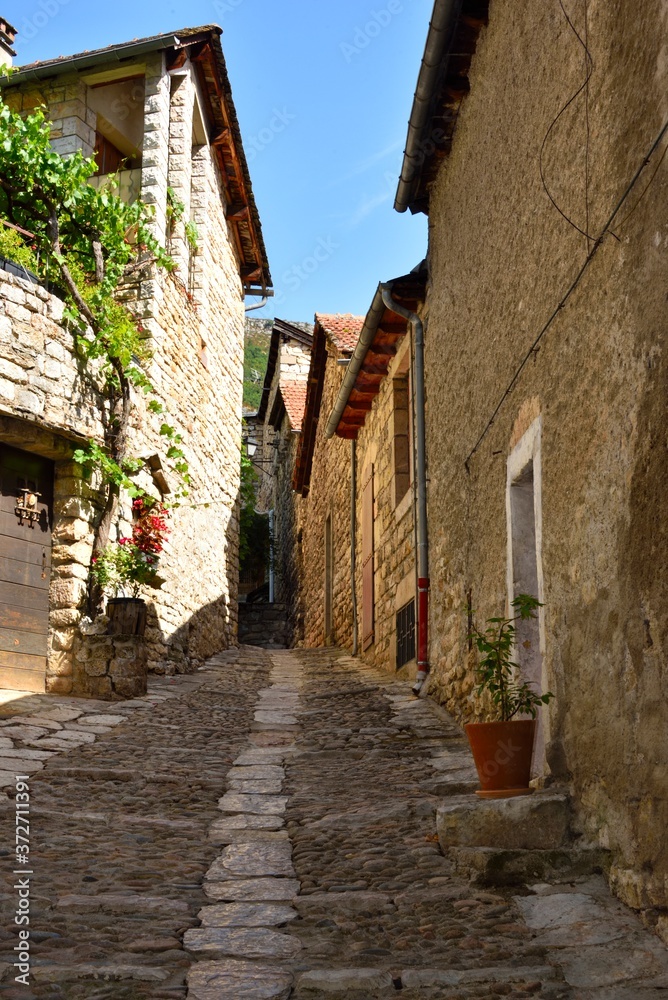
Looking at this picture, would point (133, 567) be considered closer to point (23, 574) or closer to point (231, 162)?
point (23, 574)

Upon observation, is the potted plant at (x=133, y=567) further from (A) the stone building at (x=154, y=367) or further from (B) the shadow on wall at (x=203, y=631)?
(B) the shadow on wall at (x=203, y=631)

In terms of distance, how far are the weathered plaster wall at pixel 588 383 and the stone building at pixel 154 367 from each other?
3.39 metres

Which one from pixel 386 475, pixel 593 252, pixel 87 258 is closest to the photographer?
pixel 593 252

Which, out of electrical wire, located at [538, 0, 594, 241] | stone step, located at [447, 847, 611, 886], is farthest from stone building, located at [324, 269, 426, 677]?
stone step, located at [447, 847, 611, 886]

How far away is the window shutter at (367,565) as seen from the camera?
34.4ft

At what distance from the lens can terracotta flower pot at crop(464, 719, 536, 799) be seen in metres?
3.86

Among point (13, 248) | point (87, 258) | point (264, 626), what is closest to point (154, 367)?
point (87, 258)

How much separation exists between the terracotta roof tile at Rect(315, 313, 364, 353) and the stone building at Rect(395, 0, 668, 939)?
5268 mm

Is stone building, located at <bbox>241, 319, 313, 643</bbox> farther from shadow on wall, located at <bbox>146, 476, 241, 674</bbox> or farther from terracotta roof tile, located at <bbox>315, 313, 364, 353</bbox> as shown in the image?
terracotta roof tile, located at <bbox>315, 313, 364, 353</bbox>

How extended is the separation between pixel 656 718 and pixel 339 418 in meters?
8.52

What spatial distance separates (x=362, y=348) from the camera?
9.09 metres

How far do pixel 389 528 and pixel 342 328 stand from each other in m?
4.43

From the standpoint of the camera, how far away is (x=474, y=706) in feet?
18.9

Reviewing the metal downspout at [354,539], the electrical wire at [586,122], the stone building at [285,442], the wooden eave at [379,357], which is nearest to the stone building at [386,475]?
the wooden eave at [379,357]
